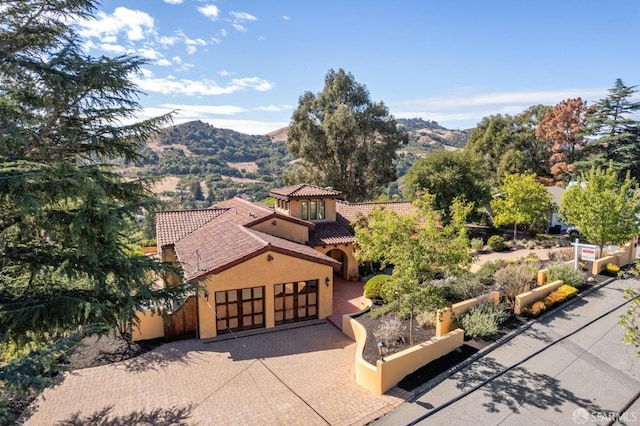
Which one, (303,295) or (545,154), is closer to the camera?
(303,295)

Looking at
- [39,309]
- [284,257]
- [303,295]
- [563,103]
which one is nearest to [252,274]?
[284,257]

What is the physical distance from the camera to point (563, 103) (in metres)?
46.4

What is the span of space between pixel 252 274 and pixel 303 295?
271 centimetres

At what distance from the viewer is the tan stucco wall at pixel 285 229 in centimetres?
2097

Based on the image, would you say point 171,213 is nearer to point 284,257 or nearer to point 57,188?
point 284,257

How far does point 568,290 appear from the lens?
730 inches

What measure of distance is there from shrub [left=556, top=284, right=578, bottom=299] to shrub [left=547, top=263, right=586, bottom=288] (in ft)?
1.90

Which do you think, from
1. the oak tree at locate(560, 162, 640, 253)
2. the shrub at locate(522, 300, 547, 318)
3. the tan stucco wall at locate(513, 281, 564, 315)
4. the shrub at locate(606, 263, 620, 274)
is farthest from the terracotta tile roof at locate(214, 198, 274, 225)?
the shrub at locate(606, 263, 620, 274)

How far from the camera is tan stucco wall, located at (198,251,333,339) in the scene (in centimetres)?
1552

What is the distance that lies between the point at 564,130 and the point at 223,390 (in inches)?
1915

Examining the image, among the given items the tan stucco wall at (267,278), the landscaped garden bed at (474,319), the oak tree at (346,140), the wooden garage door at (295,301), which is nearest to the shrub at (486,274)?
the landscaped garden bed at (474,319)

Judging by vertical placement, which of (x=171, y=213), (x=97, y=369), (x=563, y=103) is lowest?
(x=97, y=369)

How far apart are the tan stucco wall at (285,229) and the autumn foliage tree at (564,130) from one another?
37.3 metres

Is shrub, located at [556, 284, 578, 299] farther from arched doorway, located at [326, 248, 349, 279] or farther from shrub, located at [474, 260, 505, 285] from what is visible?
arched doorway, located at [326, 248, 349, 279]
